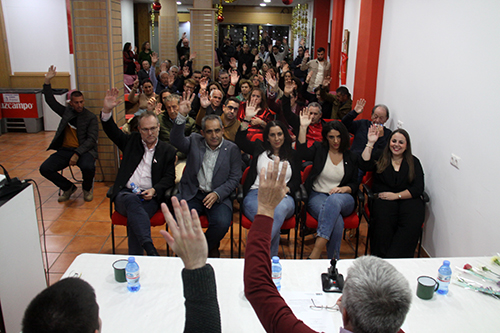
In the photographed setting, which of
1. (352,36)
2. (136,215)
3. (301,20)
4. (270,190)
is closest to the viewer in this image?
(270,190)

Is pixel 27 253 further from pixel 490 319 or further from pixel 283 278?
pixel 490 319

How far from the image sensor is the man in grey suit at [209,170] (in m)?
3.45

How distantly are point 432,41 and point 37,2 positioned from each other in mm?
8311

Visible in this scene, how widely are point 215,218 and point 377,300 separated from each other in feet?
7.63

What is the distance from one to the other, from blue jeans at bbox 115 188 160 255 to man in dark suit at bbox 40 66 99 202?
5.50ft

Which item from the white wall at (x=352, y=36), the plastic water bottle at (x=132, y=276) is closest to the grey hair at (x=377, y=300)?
the plastic water bottle at (x=132, y=276)

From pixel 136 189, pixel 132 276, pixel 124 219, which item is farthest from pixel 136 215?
pixel 132 276

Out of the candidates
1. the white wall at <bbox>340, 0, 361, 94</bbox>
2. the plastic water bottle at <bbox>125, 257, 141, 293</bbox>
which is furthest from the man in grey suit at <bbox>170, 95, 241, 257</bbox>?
the white wall at <bbox>340, 0, 361, 94</bbox>

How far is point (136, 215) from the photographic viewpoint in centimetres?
324

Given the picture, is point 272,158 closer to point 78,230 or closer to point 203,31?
point 78,230

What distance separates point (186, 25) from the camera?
18.7 metres

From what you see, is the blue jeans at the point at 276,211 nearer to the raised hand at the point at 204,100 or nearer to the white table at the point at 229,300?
the white table at the point at 229,300

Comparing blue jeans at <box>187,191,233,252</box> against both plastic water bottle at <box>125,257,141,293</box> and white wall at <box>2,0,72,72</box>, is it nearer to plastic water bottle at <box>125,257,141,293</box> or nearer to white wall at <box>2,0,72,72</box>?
plastic water bottle at <box>125,257,141,293</box>

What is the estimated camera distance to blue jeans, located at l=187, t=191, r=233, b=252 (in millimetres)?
3372
